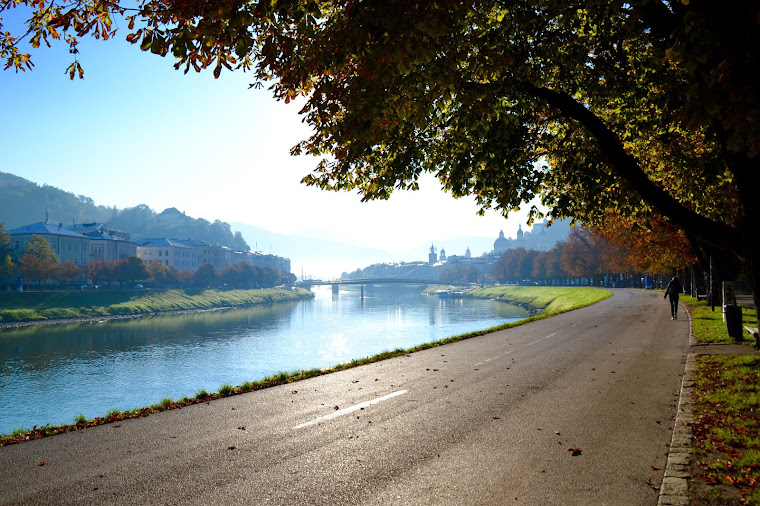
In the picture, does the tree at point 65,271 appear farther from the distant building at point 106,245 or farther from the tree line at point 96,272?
the distant building at point 106,245

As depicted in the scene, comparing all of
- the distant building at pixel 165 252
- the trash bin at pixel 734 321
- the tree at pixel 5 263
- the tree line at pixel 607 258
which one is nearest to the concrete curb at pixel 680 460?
the tree line at pixel 607 258

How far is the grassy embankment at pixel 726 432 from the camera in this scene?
5121 millimetres

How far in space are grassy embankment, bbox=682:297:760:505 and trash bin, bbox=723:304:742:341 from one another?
436 centimetres

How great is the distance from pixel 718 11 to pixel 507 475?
5.53m

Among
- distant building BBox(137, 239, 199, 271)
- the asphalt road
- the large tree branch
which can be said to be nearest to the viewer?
the asphalt road

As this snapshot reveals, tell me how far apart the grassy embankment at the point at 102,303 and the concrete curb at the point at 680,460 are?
237 feet

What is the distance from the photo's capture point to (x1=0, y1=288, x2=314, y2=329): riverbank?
6384 centimetres

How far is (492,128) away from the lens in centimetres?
1029

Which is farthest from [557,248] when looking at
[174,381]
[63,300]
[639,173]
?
[639,173]

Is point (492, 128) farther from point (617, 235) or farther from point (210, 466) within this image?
point (617, 235)

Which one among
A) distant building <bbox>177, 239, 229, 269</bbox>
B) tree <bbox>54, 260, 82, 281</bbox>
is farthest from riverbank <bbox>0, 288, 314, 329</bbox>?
distant building <bbox>177, 239, 229, 269</bbox>

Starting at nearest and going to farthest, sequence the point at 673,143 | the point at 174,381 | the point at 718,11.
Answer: the point at 718,11 < the point at 673,143 < the point at 174,381

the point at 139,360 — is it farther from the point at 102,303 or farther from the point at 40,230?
the point at 40,230

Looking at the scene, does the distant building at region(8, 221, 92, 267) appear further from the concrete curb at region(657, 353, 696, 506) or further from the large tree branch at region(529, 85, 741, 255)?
the concrete curb at region(657, 353, 696, 506)
